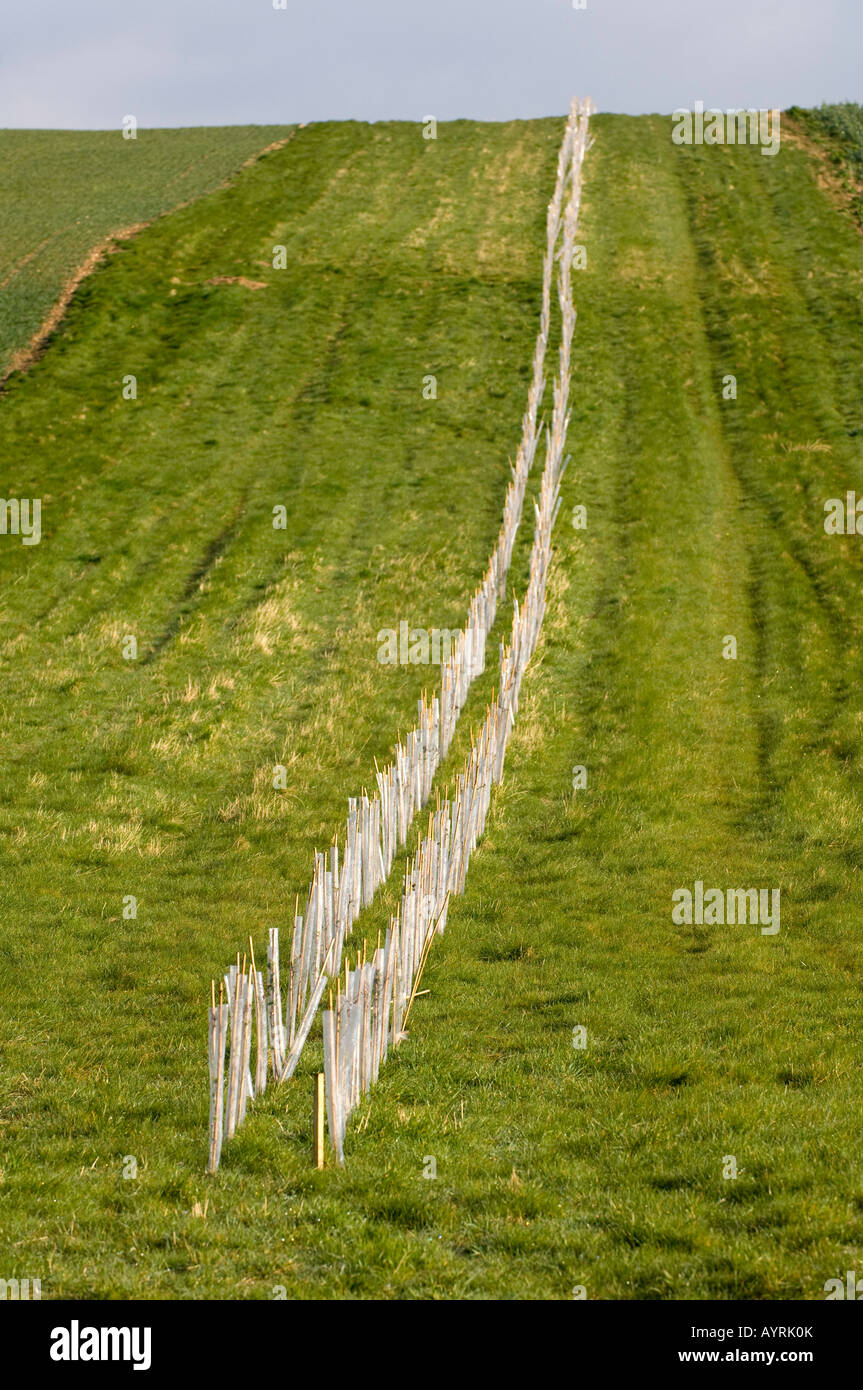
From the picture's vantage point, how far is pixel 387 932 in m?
9.89

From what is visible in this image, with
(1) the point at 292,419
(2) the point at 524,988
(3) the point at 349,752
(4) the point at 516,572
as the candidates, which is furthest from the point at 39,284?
(2) the point at 524,988

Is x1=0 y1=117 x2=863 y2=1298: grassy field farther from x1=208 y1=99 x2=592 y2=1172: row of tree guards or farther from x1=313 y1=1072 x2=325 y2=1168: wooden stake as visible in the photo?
x1=208 y1=99 x2=592 y2=1172: row of tree guards

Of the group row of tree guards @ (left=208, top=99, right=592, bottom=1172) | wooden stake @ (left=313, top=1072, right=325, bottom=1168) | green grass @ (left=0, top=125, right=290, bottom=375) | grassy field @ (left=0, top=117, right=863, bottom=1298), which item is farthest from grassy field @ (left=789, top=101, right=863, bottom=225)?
wooden stake @ (left=313, top=1072, right=325, bottom=1168)

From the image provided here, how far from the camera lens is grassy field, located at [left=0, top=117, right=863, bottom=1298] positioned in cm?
628

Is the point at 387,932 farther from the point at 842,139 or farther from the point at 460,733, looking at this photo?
the point at 842,139

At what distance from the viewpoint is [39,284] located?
Answer: 3212cm

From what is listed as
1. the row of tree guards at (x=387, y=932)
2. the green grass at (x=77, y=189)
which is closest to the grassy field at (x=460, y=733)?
the row of tree guards at (x=387, y=932)

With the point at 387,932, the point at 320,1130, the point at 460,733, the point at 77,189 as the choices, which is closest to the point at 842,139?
the point at 77,189

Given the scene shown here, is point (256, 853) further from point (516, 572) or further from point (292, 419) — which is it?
point (292, 419)

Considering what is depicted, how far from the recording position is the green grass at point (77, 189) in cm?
3195

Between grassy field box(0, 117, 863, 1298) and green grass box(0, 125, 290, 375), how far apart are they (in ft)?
5.36

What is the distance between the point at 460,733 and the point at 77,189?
32404 mm

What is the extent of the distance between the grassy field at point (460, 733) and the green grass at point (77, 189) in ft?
5.36
